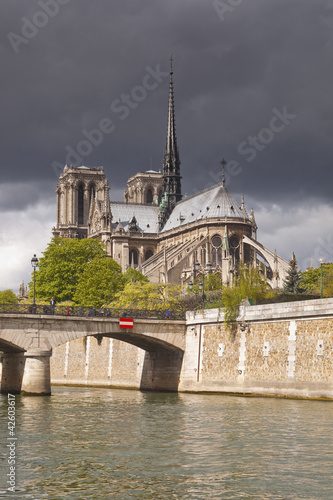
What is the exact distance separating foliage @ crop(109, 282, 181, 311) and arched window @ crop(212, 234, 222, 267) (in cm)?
3093

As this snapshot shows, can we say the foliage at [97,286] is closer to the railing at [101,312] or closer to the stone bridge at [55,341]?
the stone bridge at [55,341]

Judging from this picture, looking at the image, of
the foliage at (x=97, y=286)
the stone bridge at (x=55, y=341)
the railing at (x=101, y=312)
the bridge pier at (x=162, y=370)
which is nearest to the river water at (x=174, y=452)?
the stone bridge at (x=55, y=341)

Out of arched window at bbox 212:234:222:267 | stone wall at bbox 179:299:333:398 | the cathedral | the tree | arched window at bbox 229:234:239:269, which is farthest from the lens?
arched window at bbox 212:234:222:267

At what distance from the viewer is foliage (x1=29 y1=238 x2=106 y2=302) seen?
87.3 m

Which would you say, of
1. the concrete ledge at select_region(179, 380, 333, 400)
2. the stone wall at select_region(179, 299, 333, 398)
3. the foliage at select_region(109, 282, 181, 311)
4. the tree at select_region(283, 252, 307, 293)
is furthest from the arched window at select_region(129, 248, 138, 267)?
the concrete ledge at select_region(179, 380, 333, 400)

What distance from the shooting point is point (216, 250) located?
112438 mm

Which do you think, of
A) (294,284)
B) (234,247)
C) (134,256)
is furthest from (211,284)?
(134,256)

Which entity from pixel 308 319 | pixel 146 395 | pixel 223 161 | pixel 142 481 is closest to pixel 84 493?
pixel 142 481

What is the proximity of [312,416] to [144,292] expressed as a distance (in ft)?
148

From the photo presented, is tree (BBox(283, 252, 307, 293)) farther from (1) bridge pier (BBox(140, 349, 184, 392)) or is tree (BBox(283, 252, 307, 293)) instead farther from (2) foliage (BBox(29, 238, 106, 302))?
(2) foliage (BBox(29, 238, 106, 302))

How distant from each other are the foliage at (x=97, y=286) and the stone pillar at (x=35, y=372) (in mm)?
29687

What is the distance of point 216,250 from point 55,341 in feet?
220

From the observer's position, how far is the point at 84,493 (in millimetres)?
18281

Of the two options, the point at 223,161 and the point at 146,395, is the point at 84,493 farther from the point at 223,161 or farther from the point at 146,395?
the point at 223,161
